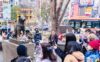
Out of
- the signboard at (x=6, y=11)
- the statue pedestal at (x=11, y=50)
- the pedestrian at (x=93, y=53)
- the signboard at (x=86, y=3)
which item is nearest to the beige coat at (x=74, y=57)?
the pedestrian at (x=93, y=53)

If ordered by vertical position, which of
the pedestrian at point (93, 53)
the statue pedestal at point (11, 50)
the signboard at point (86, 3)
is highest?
the pedestrian at point (93, 53)

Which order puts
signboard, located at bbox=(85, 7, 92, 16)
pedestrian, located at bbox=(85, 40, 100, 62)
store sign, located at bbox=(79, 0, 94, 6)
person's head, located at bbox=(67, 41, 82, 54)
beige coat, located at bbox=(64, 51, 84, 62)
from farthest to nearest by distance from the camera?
store sign, located at bbox=(79, 0, 94, 6) < signboard, located at bbox=(85, 7, 92, 16) < pedestrian, located at bbox=(85, 40, 100, 62) < person's head, located at bbox=(67, 41, 82, 54) < beige coat, located at bbox=(64, 51, 84, 62)

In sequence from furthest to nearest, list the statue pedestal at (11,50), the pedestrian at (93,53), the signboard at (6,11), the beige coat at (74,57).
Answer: the signboard at (6,11) → the statue pedestal at (11,50) → the pedestrian at (93,53) → the beige coat at (74,57)

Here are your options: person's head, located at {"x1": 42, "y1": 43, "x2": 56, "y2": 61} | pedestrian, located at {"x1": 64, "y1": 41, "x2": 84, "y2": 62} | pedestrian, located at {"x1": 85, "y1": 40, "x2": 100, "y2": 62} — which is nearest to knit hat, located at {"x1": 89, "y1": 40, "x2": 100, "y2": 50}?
pedestrian, located at {"x1": 85, "y1": 40, "x2": 100, "y2": 62}

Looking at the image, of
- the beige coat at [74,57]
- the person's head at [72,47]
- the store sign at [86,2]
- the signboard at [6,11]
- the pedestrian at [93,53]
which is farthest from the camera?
the signboard at [6,11]

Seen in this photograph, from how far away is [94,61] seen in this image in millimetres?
6816

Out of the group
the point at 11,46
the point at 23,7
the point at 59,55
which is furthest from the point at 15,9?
the point at 59,55

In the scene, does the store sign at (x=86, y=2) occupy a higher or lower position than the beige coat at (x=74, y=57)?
lower

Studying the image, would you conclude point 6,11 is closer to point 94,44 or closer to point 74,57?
point 94,44

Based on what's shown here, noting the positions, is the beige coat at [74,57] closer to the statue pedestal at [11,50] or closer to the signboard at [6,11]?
the statue pedestal at [11,50]

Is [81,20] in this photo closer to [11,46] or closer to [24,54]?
[11,46]

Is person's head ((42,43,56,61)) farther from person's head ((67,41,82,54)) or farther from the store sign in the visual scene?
the store sign

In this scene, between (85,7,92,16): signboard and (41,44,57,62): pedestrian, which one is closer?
(41,44,57,62): pedestrian

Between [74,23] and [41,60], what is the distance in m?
38.5
